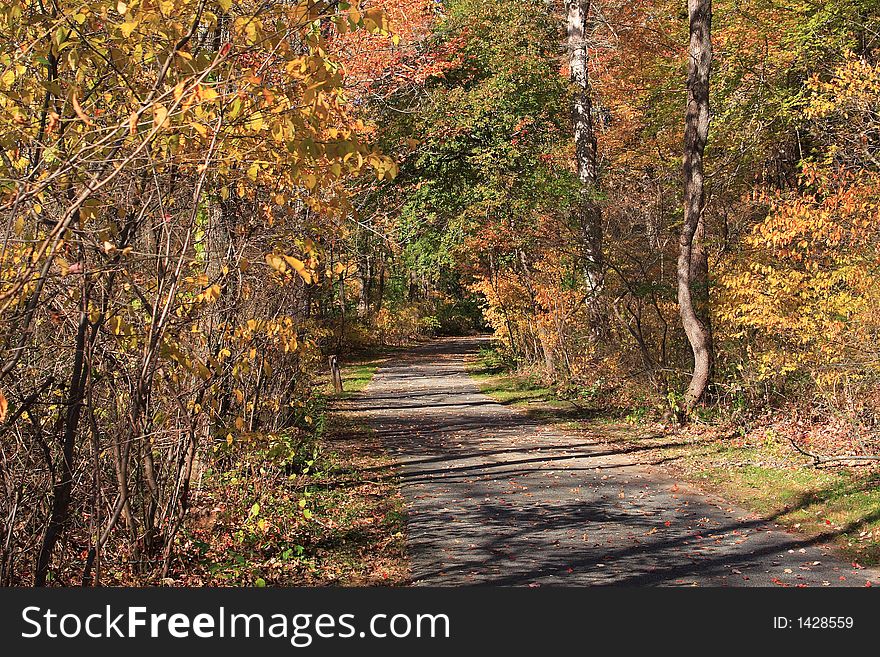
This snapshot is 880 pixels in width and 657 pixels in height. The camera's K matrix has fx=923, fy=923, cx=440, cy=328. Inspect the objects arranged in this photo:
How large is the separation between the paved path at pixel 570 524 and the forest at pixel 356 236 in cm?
80

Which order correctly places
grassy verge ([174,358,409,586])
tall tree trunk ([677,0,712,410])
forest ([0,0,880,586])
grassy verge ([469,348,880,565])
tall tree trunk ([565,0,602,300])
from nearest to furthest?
forest ([0,0,880,586]), grassy verge ([174,358,409,586]), grassy verge ([469,348,880,565]), tall tree trunk ([677,0,712,410]), tall tree trunk ([565,0,602,300])

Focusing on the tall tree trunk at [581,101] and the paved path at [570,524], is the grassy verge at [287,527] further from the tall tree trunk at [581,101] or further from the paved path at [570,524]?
the tall tree trunk at [581,101]

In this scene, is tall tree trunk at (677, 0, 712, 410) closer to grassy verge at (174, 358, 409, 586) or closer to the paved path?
the paved path

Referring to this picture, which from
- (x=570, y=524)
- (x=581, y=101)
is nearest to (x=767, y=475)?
(x=570, y=524)

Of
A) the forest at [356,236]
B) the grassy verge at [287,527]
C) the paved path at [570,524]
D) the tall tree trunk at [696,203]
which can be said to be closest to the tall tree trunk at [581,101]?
the forest at [356,236]

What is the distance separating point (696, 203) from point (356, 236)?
561cm

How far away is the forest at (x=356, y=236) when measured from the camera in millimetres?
4449

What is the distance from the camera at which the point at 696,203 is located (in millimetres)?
14500

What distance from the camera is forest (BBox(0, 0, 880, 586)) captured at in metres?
4.45

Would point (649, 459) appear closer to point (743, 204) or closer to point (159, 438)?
point (743, 204)

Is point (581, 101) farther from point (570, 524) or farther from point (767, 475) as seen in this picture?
point (570, 524)

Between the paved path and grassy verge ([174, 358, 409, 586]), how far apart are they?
34cm

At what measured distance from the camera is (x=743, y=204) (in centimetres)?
1570

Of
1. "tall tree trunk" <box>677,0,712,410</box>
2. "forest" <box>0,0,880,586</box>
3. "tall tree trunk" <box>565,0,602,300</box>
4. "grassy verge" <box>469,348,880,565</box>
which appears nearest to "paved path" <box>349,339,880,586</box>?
"grassy verge" <box>469,348,880,565</box>
